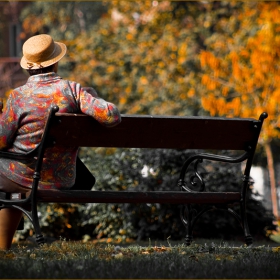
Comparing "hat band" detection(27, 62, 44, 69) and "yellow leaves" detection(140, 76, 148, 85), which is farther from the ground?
"hat band" detection(27, 62, 44, 69)

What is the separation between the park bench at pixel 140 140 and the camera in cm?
584

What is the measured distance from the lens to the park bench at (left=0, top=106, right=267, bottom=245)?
584cm

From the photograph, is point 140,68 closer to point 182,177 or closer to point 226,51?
point 226,51

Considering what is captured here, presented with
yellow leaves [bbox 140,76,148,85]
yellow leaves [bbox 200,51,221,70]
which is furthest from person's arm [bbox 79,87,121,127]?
yellow leaves [bbox 140,76,148,85]

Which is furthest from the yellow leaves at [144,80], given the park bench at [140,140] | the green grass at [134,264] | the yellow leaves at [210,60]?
the green grass at [134,264]

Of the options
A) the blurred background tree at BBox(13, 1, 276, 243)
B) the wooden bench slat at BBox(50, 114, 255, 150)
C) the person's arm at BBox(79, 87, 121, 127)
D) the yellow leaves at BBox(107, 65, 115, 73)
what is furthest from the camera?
the yellow leaves at BBox(107, 65, 115, 73)

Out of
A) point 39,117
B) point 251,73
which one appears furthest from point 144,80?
point 39,117

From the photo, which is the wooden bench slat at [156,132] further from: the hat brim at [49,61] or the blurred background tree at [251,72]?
the blurred background tree at [251,72]

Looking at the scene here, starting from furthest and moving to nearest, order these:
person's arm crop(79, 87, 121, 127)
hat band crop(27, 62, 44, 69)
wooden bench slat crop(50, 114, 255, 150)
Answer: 1. hat band crop(27, 62, 44, 69)
2. wooden bench slat crop(50, 114, 255, 150)
3. person's arm crop(79, 87, 121, 127)

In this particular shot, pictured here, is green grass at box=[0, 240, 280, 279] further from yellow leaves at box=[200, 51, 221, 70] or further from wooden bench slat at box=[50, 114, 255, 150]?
yellow leaves at box=[200, 51, 221, 70]

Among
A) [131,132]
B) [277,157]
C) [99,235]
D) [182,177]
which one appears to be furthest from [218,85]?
[131,132]

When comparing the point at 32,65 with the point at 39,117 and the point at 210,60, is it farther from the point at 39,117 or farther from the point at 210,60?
the point at 210,60

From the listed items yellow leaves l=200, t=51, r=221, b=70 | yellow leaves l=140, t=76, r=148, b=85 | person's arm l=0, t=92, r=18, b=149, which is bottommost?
yellow leaves l=140, t=76, r=148, b=85

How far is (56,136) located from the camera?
588 centimetres
